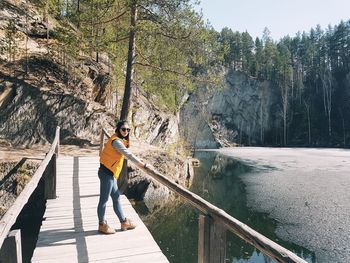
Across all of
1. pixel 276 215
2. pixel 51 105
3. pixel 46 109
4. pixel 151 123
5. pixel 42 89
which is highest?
pixel 42 89

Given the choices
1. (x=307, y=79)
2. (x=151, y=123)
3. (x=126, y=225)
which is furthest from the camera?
(x=307, y=79)

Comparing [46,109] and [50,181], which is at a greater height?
[46,109]

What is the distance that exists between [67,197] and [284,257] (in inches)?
307

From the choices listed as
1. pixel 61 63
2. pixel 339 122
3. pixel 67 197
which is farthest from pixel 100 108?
pixel 339 122

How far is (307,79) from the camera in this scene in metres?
87.6

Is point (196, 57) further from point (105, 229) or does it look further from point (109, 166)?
point (105, 229)

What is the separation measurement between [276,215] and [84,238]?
14.9 m

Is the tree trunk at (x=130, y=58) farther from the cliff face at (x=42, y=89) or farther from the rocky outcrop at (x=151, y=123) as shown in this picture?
the rocky outcrop at (x=151, y=123)

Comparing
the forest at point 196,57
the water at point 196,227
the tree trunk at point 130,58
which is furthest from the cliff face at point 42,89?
the water at point 196,227

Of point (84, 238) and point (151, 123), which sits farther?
point (151, 123)

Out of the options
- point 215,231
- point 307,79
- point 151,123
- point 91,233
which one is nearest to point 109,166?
point 91,233

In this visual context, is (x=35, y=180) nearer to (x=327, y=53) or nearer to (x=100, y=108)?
(x=100, y=108)

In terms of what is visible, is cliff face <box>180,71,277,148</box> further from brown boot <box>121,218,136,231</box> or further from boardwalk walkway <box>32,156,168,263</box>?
brown boot <box>121,218,136,231</box>

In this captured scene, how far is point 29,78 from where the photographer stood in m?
19.1
